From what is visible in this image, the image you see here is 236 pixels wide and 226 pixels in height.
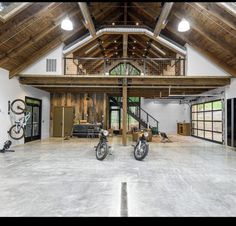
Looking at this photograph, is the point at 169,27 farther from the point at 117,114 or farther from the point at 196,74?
the point at 117,114

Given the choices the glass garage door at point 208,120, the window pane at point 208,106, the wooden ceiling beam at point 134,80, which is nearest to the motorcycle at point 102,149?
the wooden ceiling beam at point 134,80

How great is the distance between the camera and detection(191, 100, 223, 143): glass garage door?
37.4 feet

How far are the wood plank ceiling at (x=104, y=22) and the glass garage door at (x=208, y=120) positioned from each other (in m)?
3.14

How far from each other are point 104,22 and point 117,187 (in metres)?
8.19

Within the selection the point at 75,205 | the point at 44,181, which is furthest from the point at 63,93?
the point at 75,205

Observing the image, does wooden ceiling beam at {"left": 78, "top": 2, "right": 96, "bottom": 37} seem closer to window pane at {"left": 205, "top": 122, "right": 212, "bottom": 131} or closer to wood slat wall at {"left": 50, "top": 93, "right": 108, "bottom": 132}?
wood slat wall at {"left": 50, "top": 93, "right": 108, "bottom": 132}

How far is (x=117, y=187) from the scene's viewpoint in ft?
13.4

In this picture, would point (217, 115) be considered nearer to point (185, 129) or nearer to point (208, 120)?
point (208, 120)

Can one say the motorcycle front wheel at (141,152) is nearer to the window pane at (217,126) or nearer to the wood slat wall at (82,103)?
the window pane at (217,126)

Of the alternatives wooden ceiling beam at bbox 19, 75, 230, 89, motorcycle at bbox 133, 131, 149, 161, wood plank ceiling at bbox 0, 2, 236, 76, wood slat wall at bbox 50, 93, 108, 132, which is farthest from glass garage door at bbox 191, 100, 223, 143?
wood slat wall at bbox 50, 93, 108, 132

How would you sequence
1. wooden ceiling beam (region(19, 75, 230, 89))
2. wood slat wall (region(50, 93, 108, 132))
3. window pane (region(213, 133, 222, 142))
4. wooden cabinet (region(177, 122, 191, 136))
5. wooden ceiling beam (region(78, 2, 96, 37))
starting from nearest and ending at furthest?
wooden ceiling beam (region(78, 2, 96, 37))
wooden ceiling beam (region(19, 75, 230, 89))
window pane (region(213, 133, 222, 142))
wood slat wall (region(50, 93, 108, 132))
wooden cabinet (region(177, 122, 191, 136))

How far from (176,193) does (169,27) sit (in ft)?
23.8

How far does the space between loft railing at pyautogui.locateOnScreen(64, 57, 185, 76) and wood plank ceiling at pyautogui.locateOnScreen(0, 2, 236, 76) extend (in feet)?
3.85

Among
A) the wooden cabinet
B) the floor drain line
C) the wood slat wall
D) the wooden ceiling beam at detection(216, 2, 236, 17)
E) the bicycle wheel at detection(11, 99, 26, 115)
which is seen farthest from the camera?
the wooden cabinet
